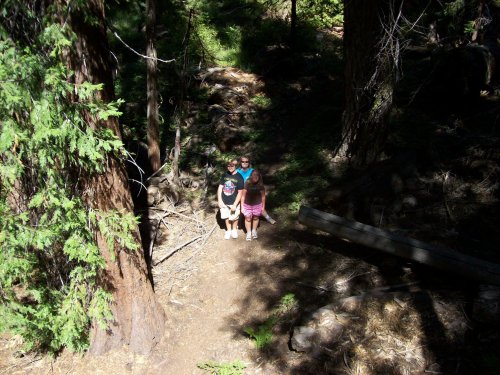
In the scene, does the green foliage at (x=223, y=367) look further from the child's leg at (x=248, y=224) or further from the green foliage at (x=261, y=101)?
the green foliage at (x=261, y=101)

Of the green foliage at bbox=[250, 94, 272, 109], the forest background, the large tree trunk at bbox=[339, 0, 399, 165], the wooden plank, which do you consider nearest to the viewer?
the forest background

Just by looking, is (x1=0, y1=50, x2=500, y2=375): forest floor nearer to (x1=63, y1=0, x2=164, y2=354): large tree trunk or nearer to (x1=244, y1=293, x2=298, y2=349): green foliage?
(x1=244, y1=293, x2=298, y2=349): green foliage

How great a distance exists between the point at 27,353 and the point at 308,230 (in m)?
5.74

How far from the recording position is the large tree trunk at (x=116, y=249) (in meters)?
5.07

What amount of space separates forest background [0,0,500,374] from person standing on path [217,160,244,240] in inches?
60.1

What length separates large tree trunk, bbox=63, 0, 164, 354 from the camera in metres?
5.07

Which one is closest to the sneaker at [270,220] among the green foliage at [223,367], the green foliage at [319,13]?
the green foliage at [223,367]

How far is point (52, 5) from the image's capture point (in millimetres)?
4539

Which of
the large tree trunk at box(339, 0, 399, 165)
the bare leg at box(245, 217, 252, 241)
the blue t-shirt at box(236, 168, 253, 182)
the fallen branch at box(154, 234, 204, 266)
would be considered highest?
the large tree trunk at box(339, 0, 399, 165)

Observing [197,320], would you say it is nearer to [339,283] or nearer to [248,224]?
[248,224]

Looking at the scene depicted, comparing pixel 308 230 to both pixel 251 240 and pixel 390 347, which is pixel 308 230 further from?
pixel 390 347

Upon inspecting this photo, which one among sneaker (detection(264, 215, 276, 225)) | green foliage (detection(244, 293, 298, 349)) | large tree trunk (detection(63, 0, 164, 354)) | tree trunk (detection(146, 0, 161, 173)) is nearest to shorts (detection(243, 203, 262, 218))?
sneaker (detection(264, 215, 276, 225))

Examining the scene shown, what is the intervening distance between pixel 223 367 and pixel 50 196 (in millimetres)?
3594

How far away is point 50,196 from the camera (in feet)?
15.8
